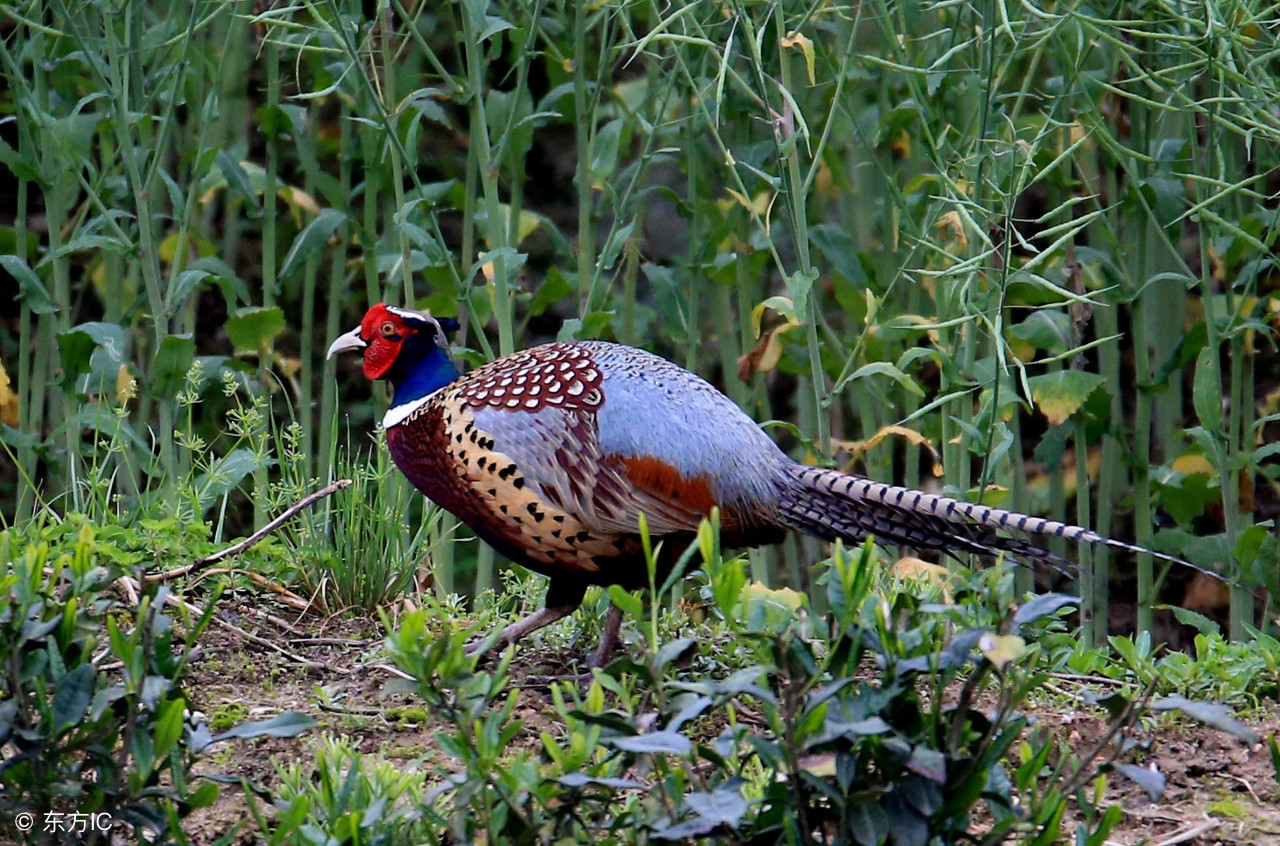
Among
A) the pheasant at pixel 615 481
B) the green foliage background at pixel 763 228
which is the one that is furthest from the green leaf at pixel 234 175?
the pheasant at pixel 615 481

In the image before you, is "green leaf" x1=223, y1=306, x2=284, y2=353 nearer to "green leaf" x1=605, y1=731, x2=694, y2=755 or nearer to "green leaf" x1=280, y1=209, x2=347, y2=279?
"green leaf" x1=280, y1=209, x2=347, y2=279

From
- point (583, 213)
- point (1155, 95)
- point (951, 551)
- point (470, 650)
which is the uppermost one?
point (1155, 95)

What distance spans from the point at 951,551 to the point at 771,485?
0.40m

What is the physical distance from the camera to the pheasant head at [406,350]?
344 cm

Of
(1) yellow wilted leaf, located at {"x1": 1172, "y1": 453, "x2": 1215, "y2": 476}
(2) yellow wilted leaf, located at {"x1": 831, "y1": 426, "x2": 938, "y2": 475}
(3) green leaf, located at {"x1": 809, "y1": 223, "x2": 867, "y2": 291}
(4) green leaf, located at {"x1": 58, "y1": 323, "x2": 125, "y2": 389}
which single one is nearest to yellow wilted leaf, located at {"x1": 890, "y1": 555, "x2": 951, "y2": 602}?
(2) yellow wilted leaf, located at {"x1": 831, "y1": 426, "x2": 938, "y2": 475}

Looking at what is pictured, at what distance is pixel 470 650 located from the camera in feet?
10.8

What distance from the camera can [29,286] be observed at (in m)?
4.14

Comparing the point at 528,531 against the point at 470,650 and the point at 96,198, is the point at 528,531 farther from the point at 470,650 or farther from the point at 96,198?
the point at 96,198

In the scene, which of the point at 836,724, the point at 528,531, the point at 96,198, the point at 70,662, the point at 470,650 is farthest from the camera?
the point at 96,198

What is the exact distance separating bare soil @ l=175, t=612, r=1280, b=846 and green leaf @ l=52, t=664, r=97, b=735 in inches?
11.6

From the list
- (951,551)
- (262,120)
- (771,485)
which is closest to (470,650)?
(771,485)

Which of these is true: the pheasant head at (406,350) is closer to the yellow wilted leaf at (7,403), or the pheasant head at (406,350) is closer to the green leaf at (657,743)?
the yellow wilted leaf at (7,403)

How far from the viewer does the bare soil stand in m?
2.41

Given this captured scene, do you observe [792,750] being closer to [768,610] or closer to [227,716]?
[768,610]
